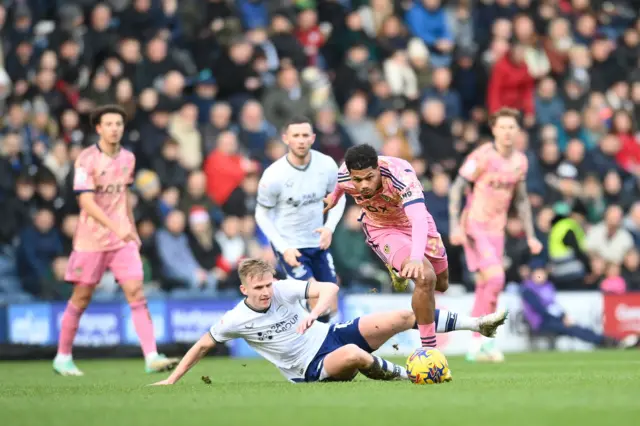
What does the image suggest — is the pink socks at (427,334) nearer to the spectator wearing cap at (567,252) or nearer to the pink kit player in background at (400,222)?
the pink kit player in background at (400,222)

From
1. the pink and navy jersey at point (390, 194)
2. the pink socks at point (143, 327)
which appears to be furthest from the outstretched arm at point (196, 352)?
the pink socks at point (143, 327)

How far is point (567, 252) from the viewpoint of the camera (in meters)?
20.1

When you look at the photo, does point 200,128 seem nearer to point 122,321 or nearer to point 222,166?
point 222,166

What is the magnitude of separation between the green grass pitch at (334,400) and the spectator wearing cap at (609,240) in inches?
305

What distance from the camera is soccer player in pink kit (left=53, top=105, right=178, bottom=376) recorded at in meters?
13.8

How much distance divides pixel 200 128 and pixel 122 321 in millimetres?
3750

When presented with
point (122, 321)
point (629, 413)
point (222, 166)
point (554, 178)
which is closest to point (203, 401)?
point (629, 413)

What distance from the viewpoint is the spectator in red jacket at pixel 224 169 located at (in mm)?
19484

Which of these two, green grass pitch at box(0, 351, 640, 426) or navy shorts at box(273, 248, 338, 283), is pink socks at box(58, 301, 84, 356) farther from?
navy shorts at box(273, 248, 338, 283)

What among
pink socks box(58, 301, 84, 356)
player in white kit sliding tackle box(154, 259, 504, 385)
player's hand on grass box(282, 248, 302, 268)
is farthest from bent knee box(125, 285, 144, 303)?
player in white kit sliding tackle box(154, 259, 504, 385)

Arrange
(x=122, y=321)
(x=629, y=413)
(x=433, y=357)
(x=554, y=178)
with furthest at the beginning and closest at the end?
(x=554, y=178), (x=122, y=321), (x=433, y=357), (x=629, y=413)

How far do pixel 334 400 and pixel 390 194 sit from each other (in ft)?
8.35

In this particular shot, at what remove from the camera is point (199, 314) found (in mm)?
18031

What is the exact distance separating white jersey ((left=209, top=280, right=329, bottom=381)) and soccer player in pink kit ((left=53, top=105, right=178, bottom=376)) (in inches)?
134
